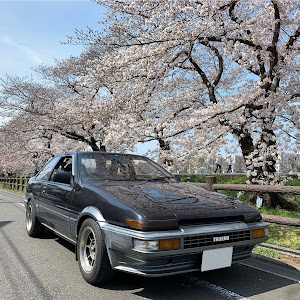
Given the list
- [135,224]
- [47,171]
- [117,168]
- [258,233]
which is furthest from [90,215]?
[47,171]

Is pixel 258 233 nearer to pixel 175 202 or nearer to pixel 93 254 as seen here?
pixel 175 202

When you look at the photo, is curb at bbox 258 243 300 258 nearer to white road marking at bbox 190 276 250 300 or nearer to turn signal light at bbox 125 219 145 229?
white road marking at bbox 190 276 250 300

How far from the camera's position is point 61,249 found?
418cm

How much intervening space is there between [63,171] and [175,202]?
1836mm

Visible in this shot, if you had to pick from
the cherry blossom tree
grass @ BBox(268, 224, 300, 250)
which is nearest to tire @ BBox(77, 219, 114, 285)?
grass @ BBox(268, 224, 300, 250)

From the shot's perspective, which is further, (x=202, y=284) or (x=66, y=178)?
(x=66, y=178)

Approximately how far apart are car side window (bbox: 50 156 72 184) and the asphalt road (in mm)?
1043

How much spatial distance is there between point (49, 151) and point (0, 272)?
1955cm

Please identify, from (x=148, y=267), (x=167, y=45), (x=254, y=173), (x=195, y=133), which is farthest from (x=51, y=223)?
(x=254, y=173)

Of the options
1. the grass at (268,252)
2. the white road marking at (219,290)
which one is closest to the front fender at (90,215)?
the white road marking at (219,290)

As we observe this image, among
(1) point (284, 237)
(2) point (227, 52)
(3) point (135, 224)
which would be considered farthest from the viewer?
(2) point (227, 52)

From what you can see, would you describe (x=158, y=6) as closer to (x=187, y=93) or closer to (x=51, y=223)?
(x=187, y=93)

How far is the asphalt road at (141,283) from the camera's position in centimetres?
264

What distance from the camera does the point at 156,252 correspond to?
2.31 m
